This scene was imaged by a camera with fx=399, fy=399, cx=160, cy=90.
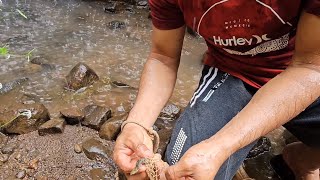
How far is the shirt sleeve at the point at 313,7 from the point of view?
1.49 meters

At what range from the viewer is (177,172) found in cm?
137

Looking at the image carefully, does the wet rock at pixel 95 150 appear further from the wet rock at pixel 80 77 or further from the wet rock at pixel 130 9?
the wet rock at pixel 130 9

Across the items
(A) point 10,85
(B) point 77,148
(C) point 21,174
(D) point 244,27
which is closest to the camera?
(D) point 244,27

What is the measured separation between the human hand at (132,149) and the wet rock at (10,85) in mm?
1771

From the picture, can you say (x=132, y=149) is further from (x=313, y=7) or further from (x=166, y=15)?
(x=313, y=7)

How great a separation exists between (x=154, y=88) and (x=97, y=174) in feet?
2.47

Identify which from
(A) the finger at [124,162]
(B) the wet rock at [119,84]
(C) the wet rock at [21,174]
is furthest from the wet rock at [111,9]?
(A) the finger at [124,162]

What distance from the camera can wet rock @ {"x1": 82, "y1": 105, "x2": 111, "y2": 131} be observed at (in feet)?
9.19

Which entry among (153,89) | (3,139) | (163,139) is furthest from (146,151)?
(3,139)

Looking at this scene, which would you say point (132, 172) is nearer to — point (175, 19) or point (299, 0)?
point (175, 19)

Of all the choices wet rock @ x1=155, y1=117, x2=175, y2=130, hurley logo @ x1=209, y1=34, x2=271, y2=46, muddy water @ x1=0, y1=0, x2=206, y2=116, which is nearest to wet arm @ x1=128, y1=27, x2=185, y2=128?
hurley logo @ x1=209, y1=34, x2=271, y2=46

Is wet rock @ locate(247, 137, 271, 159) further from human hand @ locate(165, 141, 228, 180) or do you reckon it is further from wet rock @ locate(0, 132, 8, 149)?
wet rock @ locate(0, 132, 8, 149)

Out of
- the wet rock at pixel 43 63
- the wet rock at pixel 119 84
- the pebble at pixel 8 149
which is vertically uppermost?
the pebble at pixel 8 149

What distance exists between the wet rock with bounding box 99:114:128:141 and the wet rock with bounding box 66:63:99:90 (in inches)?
27.2
